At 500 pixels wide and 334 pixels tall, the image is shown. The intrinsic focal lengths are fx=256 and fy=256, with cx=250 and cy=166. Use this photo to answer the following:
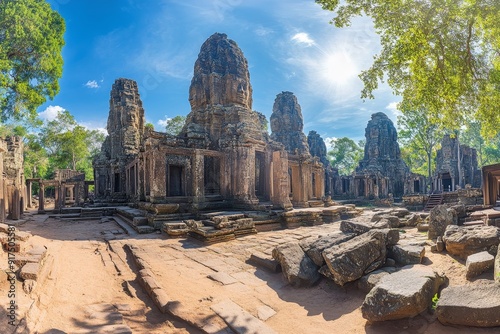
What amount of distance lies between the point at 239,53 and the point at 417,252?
16266 mm

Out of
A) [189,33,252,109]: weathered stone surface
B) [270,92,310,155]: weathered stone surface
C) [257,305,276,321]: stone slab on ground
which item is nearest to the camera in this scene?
[257,305,276,321]: stone slab on ground

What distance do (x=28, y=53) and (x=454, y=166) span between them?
38.9m

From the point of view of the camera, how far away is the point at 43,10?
43.6 ft

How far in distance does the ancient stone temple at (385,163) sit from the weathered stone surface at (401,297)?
93.9ft

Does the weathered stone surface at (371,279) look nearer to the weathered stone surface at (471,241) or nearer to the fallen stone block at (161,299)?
the weathered stone surface at (471,241)

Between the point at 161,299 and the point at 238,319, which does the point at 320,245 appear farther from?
the point at 161,299

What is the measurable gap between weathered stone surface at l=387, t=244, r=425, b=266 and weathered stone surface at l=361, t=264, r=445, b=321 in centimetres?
84

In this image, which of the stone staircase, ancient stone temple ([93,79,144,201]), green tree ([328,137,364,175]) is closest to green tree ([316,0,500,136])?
the stone staircase

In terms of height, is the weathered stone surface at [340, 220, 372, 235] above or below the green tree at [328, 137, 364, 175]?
below

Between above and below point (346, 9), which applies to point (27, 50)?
above

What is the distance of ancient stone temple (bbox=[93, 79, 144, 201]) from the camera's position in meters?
22.3

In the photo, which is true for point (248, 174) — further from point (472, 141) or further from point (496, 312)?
point (472, 141)

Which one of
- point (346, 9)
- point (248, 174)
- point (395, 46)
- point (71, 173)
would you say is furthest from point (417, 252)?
point (71, 173)

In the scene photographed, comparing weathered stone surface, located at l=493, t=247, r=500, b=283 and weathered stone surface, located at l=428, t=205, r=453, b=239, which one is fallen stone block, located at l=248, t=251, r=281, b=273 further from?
weathered stone surface, located at l=428, t=205, r=453, b=239
